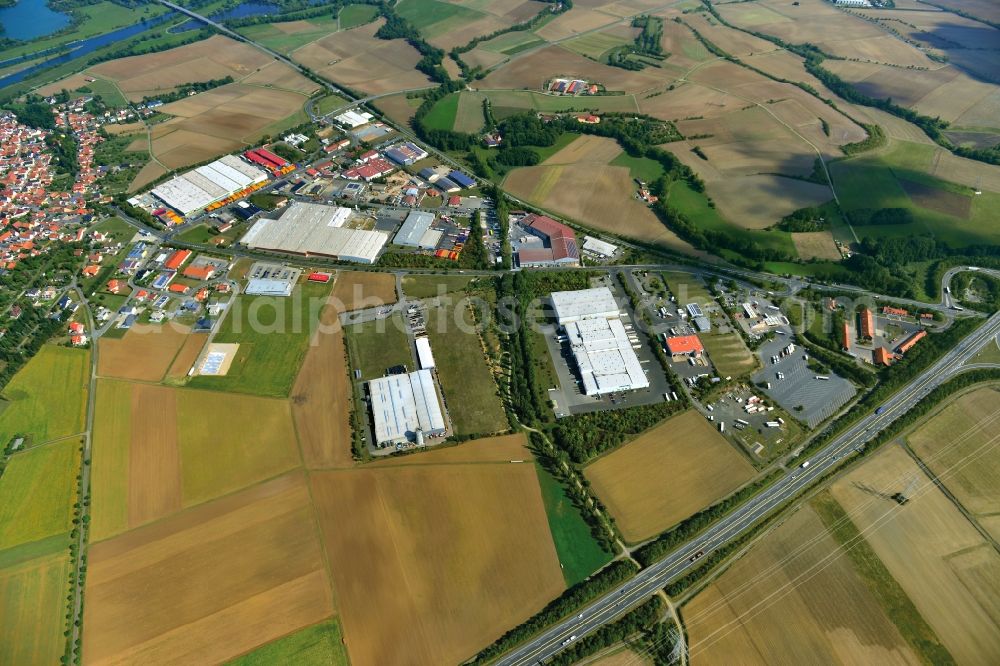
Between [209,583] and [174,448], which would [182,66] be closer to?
[174,448]

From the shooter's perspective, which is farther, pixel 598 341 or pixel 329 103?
pixel 329 103

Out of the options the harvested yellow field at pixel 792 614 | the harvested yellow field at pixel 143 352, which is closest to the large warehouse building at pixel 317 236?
the harvested yellow field at pixel 143 352

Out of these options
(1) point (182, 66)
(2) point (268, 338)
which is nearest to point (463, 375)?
(2) point (268, 338)

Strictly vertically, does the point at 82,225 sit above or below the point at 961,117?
below

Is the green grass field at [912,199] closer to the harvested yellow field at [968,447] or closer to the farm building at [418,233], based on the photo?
the harvested yellow field at [968,447]

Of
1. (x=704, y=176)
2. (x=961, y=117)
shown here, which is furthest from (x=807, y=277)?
(x=961, y=117)

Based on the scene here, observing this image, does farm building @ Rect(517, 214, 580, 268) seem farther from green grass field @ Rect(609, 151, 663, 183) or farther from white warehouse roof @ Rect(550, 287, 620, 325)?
green grass field @ Rect(609, 151, 663, 183)

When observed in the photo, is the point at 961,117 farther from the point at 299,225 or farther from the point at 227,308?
the point at 227,308
